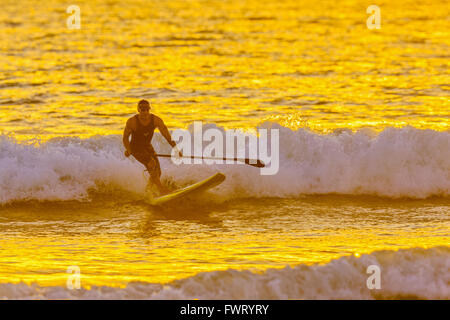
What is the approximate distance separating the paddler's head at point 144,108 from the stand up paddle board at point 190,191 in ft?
5.11

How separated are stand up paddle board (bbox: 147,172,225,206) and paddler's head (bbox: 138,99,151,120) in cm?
156

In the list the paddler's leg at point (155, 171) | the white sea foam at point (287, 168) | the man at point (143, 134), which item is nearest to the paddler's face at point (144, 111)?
the man at point (143, 134)

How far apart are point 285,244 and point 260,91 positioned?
12.4 meters

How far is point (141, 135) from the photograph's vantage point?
51.6 feet

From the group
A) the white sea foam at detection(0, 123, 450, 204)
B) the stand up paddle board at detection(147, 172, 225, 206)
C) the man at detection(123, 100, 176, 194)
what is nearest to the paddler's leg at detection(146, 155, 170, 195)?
the man at detection(123, 100, 176, 194)

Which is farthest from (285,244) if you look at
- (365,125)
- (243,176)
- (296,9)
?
(296,9)

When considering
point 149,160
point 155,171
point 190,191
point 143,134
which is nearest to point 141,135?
point 143,134

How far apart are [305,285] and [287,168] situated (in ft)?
24.1

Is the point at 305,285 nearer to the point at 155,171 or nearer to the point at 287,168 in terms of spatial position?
the point at 155,171

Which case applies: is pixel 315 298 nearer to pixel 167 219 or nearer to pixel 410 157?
pixel 167 219

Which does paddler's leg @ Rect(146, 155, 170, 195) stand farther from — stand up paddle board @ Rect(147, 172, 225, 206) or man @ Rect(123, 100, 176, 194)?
stand up paddle board @ Rect(147, 172, 225, 206)

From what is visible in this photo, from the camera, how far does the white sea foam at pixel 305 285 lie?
36.7 ft

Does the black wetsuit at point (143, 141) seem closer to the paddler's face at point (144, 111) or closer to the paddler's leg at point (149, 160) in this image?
the paddler's leg at point (149, 160)
